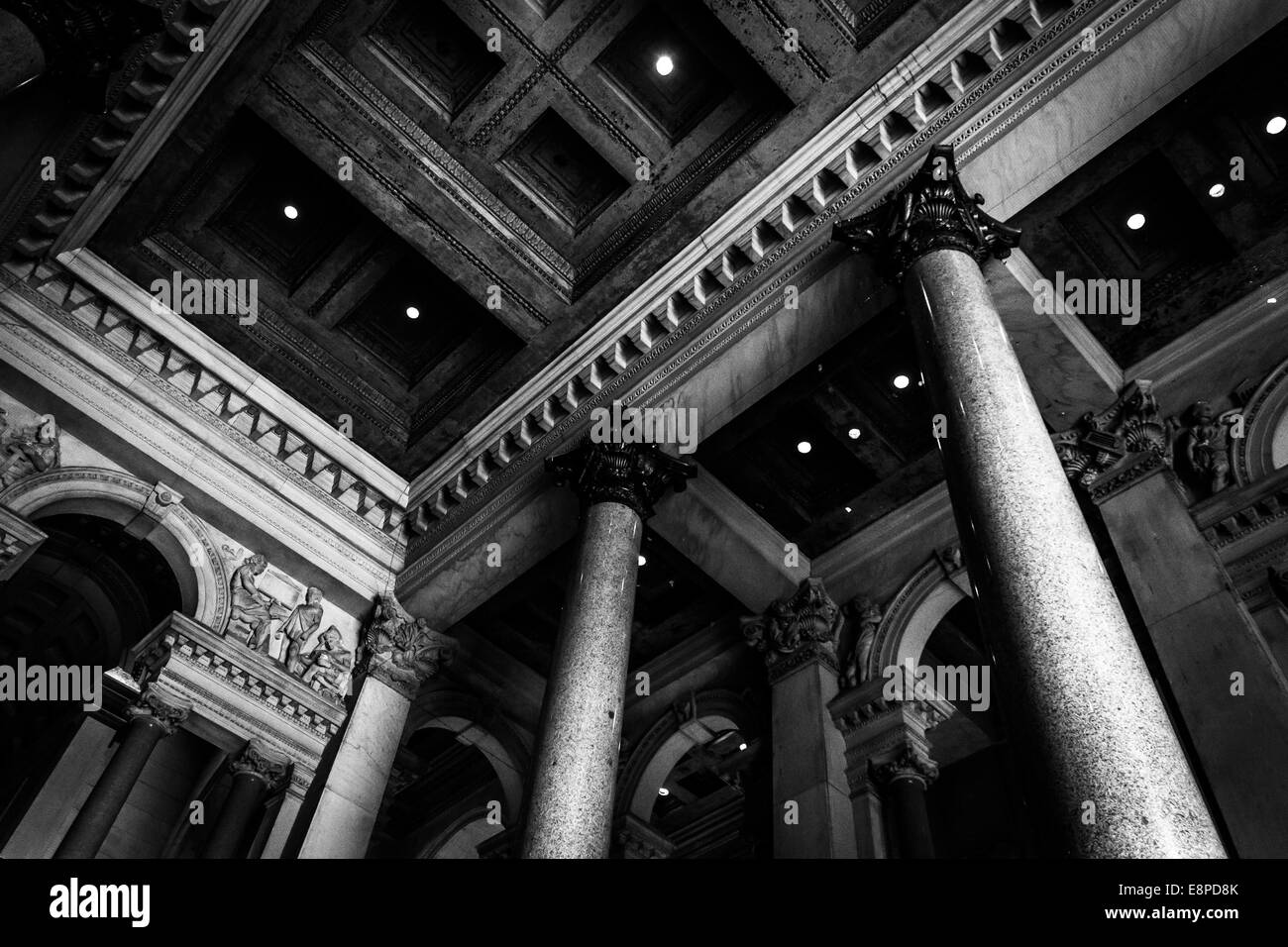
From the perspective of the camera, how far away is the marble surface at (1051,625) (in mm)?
3846

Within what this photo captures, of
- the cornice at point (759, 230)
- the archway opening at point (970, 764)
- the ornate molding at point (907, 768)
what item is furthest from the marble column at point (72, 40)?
the archway opening at point (970, 764)

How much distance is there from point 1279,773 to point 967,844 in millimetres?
7633

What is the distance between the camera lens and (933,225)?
735 centimetres

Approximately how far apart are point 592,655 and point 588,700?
41 cm

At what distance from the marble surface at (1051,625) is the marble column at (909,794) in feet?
13.9

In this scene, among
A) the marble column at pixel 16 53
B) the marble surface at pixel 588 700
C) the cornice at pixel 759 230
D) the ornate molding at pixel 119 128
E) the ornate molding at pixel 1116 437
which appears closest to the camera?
the marble column at pixel 16 53

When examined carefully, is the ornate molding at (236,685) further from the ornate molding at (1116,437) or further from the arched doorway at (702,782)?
the ornate molding at (1116,437)

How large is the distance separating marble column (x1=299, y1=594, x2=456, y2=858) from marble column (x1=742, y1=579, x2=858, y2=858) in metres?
3.79

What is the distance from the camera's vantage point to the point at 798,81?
9133 millimetres

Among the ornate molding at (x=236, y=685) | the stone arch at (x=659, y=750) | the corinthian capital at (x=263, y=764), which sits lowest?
the corinthian capital at (x=263, y=764)

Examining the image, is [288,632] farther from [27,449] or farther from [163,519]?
[27,449]

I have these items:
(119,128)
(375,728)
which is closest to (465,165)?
(119,128)
